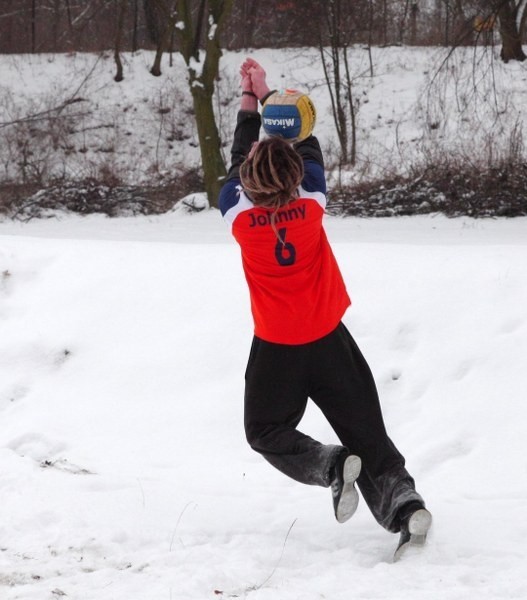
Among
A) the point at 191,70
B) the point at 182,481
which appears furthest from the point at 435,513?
the point at 191,70

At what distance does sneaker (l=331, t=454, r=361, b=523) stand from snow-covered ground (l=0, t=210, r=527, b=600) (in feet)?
0.77

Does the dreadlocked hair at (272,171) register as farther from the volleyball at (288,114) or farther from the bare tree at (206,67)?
the bare tree at (206,67)

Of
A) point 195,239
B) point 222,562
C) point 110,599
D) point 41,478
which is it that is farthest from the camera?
point 195,239

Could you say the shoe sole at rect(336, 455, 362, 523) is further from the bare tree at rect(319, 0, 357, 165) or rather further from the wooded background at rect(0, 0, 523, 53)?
the wooded background at rect(0, 0, 523, 53)

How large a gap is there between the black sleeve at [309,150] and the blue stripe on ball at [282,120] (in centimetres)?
12

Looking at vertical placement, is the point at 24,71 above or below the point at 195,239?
above

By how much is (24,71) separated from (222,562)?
24.1 metres

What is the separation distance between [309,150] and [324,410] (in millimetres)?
1040

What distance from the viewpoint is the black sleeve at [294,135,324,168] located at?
10.3ft

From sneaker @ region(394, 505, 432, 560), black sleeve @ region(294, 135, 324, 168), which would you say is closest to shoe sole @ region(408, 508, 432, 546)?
sneaker @ region(394, 505, 432, 560)

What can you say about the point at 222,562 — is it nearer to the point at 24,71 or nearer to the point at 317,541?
the point at 317,541

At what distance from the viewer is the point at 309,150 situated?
3.17 meters

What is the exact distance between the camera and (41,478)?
4168 mm

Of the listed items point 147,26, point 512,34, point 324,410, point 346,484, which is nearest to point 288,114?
point 324,410
